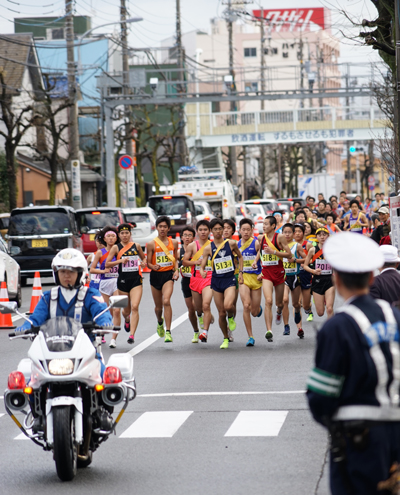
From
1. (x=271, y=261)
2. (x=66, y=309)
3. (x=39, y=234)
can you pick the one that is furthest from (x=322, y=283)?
(x=39, y=234)

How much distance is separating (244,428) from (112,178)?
32.2 m

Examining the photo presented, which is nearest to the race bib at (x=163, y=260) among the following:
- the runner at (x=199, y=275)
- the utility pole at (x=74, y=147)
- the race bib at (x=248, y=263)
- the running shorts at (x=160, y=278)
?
the running shorts at (x=160, y=278)

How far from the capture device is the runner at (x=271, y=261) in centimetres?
1417

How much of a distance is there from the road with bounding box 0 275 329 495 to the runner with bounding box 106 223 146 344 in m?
1.33

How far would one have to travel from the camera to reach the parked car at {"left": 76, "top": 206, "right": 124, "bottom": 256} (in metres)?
28.7

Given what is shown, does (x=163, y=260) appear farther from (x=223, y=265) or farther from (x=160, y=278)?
(x=223, y=265)

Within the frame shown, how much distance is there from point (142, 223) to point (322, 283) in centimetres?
1794

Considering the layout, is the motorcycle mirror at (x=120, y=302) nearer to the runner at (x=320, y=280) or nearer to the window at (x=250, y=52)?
the runner at (x=320, y=280)

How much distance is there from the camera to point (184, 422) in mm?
8789

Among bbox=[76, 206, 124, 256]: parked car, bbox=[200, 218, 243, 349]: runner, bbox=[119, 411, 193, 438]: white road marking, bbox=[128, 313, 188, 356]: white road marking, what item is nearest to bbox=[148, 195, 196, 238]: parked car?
bbox=[76, 206, 124, 256]: parked car

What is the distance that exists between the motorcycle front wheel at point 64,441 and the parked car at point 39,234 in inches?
705

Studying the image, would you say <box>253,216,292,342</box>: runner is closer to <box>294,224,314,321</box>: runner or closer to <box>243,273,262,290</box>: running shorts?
<box>243,273,262,290</box>: running shorts

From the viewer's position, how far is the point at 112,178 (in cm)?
4006

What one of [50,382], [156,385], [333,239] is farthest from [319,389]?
[156,385]
